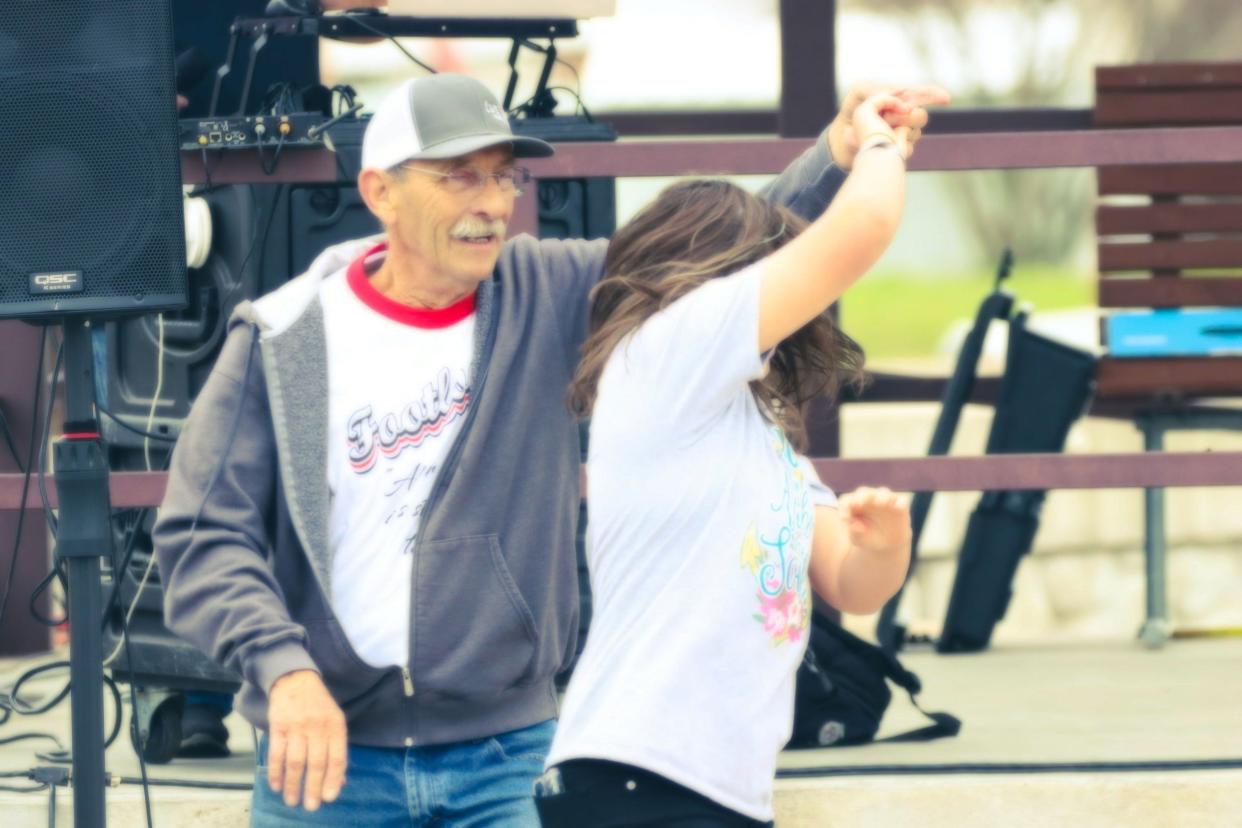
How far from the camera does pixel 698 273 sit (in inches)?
94.3

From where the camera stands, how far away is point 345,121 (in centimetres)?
388

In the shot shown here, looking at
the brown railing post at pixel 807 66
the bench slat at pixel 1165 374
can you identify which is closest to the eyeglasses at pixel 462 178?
the brown railing post at pixel 807 66

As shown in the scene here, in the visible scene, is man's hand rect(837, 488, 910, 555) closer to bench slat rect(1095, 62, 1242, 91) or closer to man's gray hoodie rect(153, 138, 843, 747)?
man's gray hoodie rect(153, 138, 843, 747)

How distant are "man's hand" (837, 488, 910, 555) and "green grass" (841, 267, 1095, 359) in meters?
11.3

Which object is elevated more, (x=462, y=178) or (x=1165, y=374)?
(x=462, y=178)

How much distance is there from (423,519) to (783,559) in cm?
54

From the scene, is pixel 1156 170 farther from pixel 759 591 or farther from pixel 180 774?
pixel 759 591

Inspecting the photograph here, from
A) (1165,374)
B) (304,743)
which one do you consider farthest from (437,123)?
(1165,374)

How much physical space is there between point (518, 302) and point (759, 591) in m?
0.65

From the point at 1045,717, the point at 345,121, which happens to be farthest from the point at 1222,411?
the point at 345,121

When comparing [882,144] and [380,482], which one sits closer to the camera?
[882,144]

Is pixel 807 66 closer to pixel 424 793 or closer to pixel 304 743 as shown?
pixel 424 793

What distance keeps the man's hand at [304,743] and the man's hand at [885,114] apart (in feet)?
3.13

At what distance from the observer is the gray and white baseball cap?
268cm
